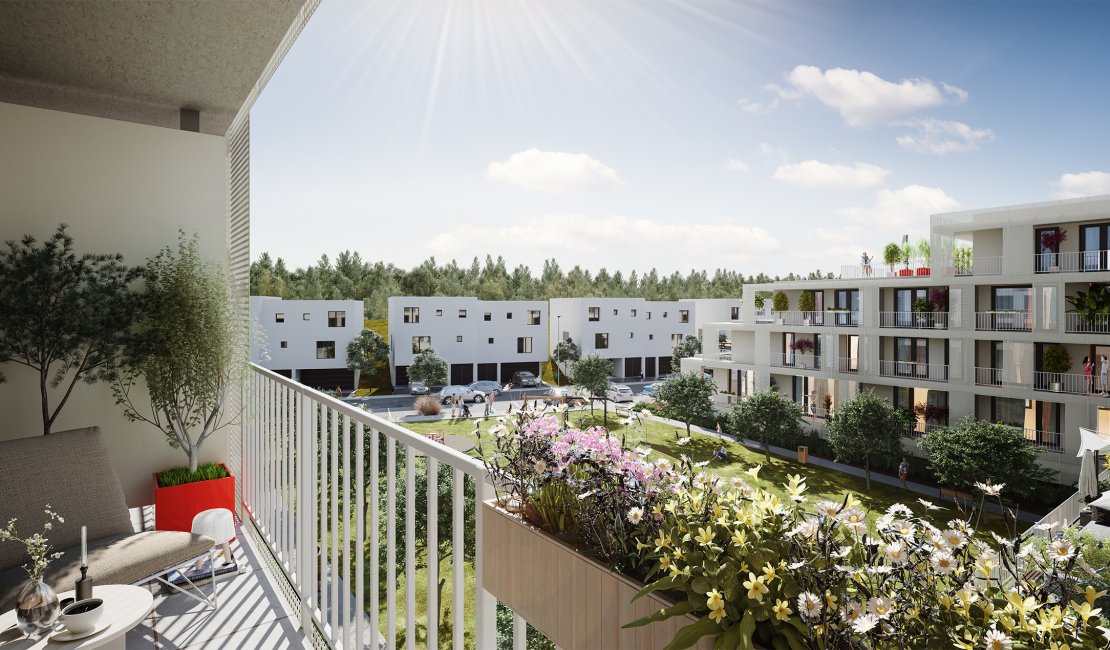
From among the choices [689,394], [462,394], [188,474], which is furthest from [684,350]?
[188,474]

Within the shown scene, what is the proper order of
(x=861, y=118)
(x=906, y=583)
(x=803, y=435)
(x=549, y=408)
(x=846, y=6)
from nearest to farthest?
(x=906, y=583)
(x=549, y=408)
(x=803, y=435)
(x=846, y=6)
(x=861, y=118)

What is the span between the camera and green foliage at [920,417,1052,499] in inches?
558

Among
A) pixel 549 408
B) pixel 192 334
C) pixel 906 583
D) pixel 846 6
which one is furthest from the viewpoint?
pixel 846 6

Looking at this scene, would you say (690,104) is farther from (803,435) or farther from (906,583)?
(906,583)

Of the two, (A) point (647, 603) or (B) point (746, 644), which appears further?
(A) point (647, 603)

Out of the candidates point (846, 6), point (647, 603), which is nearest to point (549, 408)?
point (647, 603)

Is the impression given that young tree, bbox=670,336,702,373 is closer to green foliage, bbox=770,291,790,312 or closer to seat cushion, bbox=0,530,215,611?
green foliage, bbox=770,291,790,312

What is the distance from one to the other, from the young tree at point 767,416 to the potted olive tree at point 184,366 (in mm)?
16990

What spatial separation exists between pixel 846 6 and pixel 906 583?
36.5 meters

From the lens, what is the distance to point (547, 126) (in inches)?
1967

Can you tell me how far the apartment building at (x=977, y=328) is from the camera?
15.0m

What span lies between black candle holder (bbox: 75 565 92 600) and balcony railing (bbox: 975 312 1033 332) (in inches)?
759

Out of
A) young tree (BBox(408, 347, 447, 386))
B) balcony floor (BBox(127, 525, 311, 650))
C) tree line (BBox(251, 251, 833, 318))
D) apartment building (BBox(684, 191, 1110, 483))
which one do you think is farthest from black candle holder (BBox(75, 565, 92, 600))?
tree line (BBox(251, 251, 833, 318))

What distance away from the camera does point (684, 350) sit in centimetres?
3078
